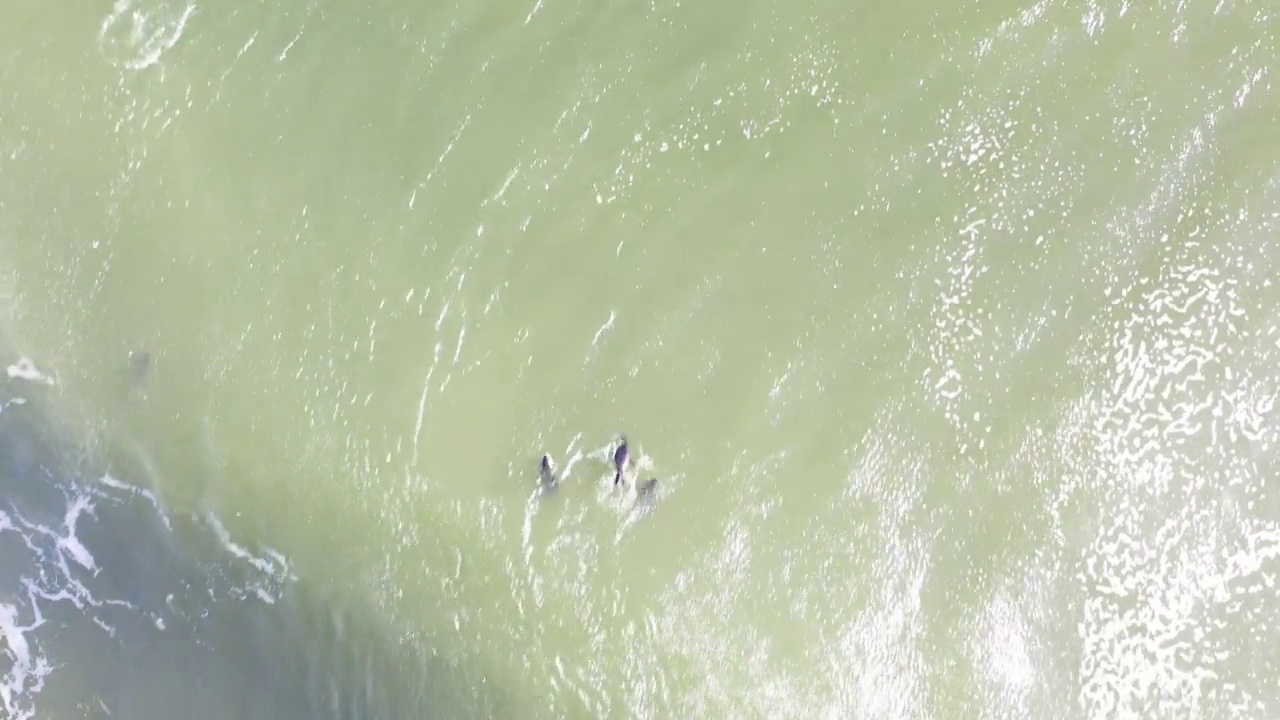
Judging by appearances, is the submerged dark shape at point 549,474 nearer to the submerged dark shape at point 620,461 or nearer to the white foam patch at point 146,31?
the submerged dark shape at point 620,461

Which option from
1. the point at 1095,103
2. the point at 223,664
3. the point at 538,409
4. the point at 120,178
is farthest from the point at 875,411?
the point at 120,178

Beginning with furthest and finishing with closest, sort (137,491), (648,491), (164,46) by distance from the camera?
(164,46) → (137,491) → (648,491)

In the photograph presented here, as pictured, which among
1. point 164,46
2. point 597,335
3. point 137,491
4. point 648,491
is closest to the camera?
point 648,491

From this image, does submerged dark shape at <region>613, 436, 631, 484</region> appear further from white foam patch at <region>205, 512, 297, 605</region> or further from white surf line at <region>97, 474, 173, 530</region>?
white surf line at <region>97, 474, 173, 530</region>

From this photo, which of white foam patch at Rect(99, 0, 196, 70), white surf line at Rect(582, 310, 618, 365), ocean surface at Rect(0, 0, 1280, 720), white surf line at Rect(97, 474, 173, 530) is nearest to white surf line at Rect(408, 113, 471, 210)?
ocean surface at Rect(0, 0, 1280, 720)

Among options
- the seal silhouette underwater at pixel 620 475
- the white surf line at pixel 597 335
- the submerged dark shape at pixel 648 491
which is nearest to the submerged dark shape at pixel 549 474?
the seal silhouette underwater at pixel 620 475

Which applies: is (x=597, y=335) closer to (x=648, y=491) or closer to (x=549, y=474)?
(x=549, y=474)

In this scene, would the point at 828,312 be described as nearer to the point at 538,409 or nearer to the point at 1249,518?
the point at 538,409

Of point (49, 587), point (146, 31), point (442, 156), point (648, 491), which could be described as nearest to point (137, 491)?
point (49, 587)
